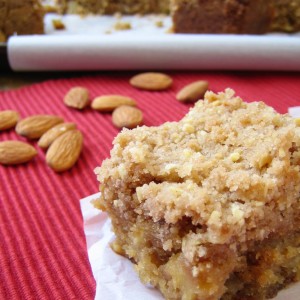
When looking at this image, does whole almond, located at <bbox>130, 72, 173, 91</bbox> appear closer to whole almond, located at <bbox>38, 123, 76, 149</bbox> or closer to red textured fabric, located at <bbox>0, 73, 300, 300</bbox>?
red textured fabric, located at <bbox>0, 73, 300, 300</bbox>

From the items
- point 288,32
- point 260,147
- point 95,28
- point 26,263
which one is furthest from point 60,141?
point 288,32

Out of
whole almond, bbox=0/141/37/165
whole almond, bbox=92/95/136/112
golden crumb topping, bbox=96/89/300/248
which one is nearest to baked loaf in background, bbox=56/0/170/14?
→ whole almond, bbox=92/95/136/112

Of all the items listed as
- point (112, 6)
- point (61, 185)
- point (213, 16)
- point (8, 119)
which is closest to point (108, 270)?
point (61, 185)

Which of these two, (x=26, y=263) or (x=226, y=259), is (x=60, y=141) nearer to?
(x=26, y=263)

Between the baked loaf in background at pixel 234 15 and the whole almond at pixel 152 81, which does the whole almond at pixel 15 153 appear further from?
the baked loaf in background at pixel 234 15

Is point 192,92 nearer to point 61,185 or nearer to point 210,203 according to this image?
point 61,185

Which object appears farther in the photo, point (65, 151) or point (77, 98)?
point (77, 98)

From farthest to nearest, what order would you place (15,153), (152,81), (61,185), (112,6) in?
(112,6), (152,81), (15,153), (61,185)

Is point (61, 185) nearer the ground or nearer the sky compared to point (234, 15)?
nearer the ground
